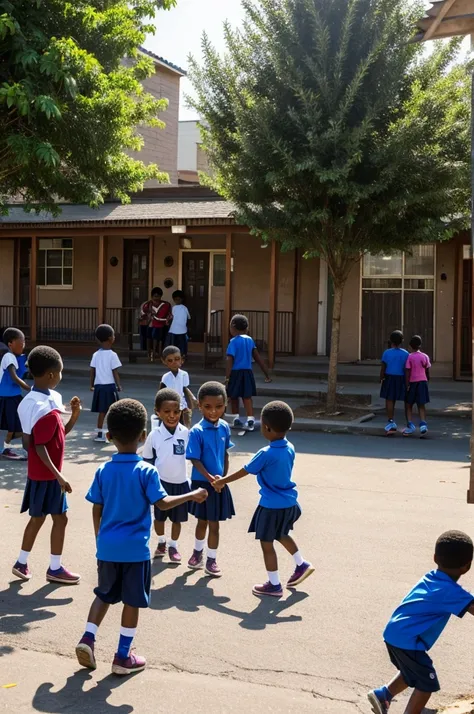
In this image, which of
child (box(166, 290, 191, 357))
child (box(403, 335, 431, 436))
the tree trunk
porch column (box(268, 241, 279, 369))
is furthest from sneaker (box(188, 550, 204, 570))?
porch column (box(268, 241, 279, 369))

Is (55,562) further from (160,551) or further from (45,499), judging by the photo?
(160,551)

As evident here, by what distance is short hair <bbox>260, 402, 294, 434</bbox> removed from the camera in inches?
218

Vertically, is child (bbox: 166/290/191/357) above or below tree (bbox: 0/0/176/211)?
below

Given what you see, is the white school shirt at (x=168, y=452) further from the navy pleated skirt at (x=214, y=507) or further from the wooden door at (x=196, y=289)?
the wooden door at (x=196, y=289)

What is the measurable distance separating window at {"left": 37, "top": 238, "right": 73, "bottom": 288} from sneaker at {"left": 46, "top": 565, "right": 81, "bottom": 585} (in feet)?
59.6

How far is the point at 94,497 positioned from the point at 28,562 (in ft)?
6.70

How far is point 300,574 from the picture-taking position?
573cm

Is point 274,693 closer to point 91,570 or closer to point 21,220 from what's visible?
point 91,570

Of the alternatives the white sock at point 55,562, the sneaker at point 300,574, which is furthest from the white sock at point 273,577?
the white sock at point 55,562

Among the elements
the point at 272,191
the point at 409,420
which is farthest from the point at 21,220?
the point at 409,420

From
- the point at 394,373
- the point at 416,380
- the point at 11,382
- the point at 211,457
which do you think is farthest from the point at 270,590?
the point at 394,373

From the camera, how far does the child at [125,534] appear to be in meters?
4.38

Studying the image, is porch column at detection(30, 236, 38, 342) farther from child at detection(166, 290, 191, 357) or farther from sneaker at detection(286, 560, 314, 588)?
sneaker at detection(286, 560, 314, 588)

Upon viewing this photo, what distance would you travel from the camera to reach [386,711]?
381cm
